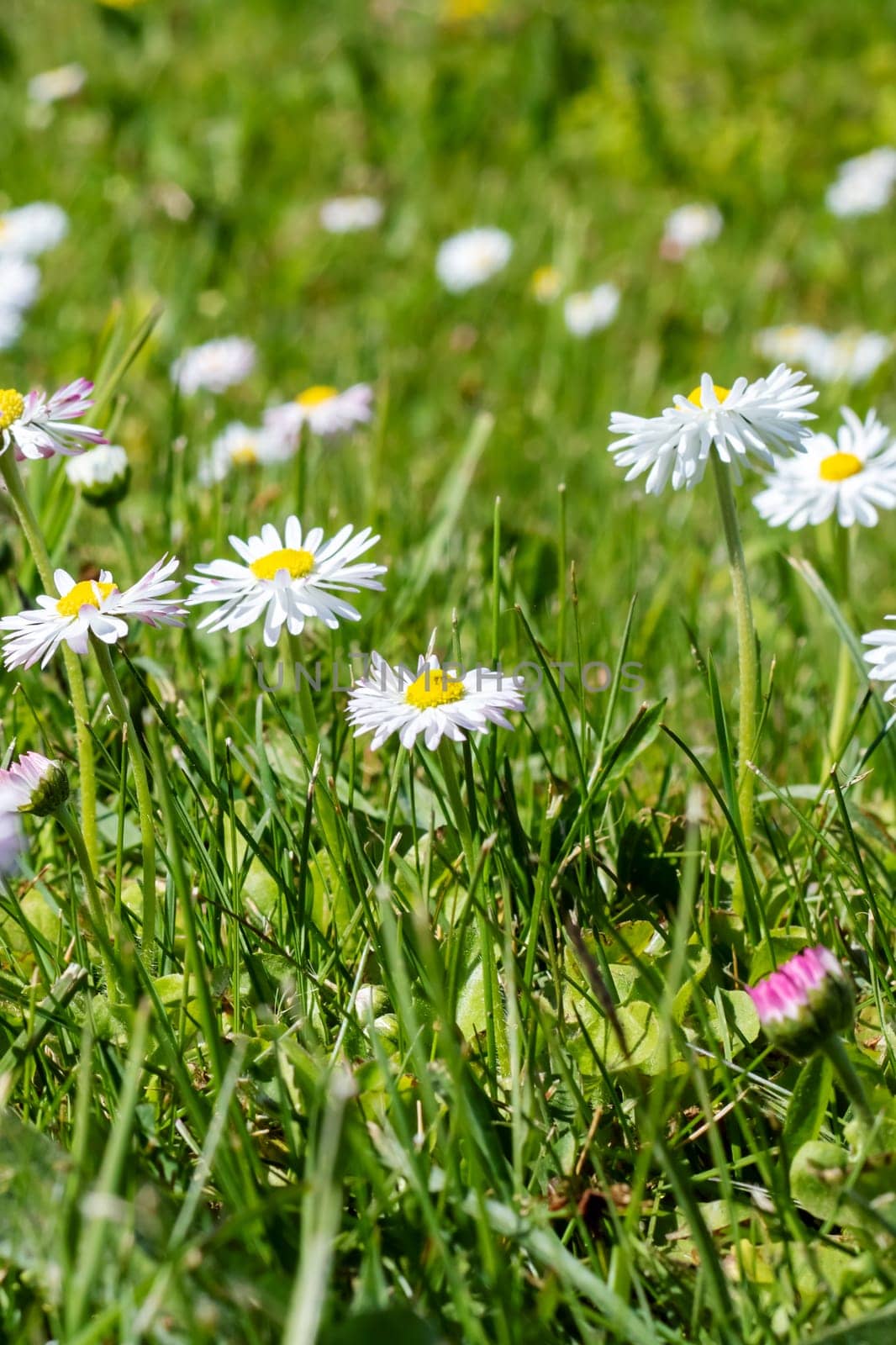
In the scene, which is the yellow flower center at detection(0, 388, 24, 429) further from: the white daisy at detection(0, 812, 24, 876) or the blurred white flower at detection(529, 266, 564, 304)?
the blurred white flower at detection(529, 266, 564, 304)

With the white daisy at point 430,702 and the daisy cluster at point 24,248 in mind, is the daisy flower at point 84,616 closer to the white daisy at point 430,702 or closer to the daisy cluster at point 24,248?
the white daisy at point 430,702

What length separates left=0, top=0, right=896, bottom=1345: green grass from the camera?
90 cm

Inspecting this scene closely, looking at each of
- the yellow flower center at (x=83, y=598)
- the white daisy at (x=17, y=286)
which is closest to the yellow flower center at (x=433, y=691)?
the yellow flower center at (x=83, y=598)

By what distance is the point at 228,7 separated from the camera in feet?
19.7

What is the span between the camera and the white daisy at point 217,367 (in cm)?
284

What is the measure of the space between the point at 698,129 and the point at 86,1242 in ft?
16.2

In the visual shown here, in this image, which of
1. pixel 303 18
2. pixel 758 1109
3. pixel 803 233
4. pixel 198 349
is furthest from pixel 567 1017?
pixel 303 18

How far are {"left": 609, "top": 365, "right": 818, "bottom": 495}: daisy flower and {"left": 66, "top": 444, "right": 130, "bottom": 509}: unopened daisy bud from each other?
0.84 m

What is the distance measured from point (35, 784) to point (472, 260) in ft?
9.98

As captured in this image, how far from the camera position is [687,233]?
4.01 meters

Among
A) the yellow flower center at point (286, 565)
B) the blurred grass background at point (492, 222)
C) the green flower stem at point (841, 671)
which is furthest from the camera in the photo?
the blurred grass background at point (492, 222)

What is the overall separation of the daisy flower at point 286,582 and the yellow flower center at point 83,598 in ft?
0.26

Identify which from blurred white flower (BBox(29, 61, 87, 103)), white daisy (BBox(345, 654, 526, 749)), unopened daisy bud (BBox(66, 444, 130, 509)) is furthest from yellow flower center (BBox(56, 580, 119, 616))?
blurred white flower (BBox(29, 61, 87, 103))

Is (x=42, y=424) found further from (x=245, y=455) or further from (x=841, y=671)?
(x=245, y=455)
